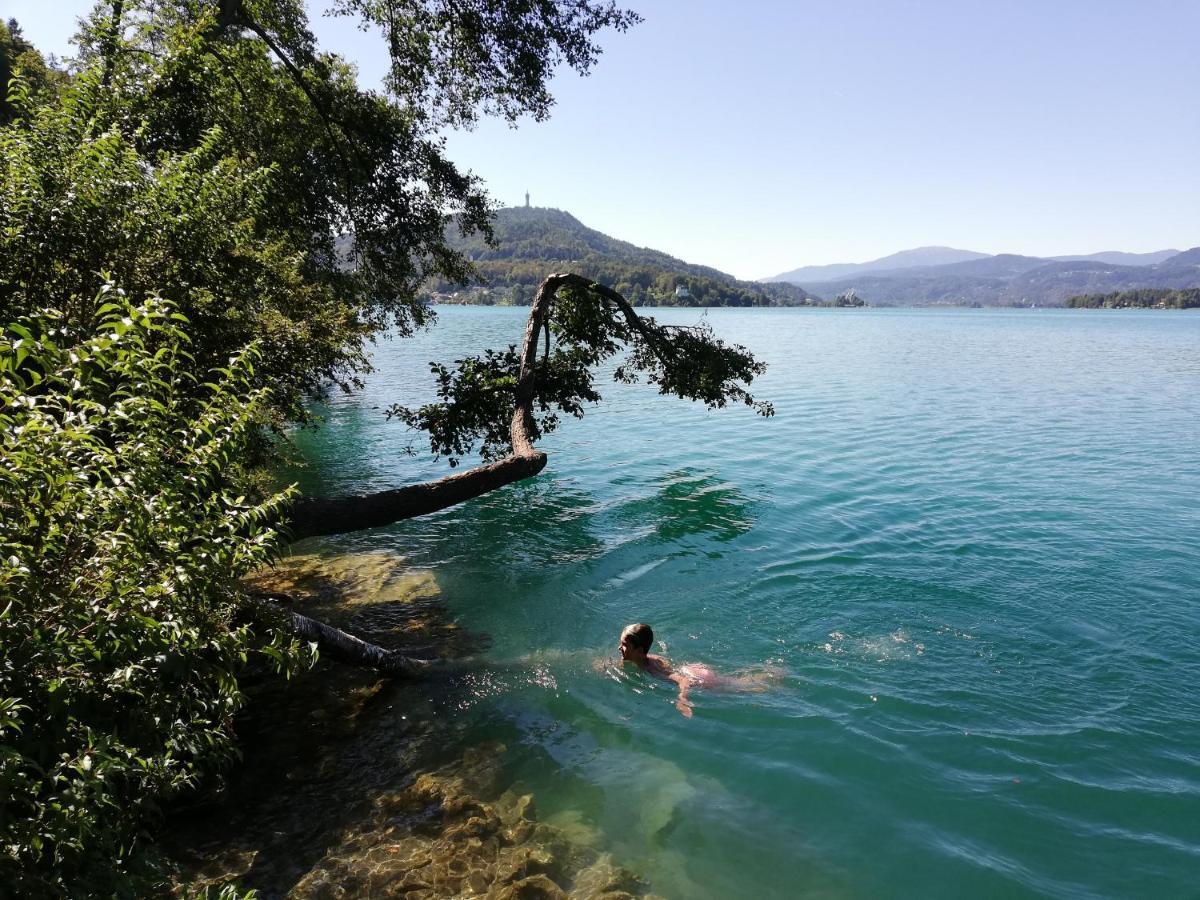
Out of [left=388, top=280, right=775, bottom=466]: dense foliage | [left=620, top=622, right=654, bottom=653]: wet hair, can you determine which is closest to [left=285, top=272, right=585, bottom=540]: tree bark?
[left=388, top=280, right=775, bottom=466]: dense foliage

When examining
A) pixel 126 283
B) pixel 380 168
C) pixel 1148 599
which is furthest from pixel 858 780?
pixel 380 168

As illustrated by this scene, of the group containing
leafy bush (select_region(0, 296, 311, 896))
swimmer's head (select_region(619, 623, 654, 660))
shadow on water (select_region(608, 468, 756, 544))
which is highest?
leafy bush (select_region(0, 296, 311, 896))

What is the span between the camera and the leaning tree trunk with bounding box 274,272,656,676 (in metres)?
9.38

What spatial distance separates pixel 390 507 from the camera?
11.4 meters

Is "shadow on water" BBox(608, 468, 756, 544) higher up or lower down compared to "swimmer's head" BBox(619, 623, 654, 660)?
lower down

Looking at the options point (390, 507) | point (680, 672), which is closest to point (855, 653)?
point (680, 672)

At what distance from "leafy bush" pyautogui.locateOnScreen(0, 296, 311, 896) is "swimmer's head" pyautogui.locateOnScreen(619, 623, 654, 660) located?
658cm

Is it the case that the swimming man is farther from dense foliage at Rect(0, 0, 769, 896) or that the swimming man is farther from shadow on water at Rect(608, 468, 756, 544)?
shadow on water at Rect(608, 468, 756, 544)

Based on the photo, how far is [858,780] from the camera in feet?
26.8

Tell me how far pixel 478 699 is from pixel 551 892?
3.70 m

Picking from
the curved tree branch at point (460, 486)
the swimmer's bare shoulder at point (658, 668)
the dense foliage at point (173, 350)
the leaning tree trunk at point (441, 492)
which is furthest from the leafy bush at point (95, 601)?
the swimmer's bare shoulder at point (658, 668)

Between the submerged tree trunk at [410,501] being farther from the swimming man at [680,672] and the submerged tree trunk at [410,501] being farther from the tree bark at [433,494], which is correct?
the swimming man at [680,672]

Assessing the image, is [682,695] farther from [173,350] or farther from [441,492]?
[173,350]

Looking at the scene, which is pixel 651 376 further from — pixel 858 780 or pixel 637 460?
pixel 858 780
